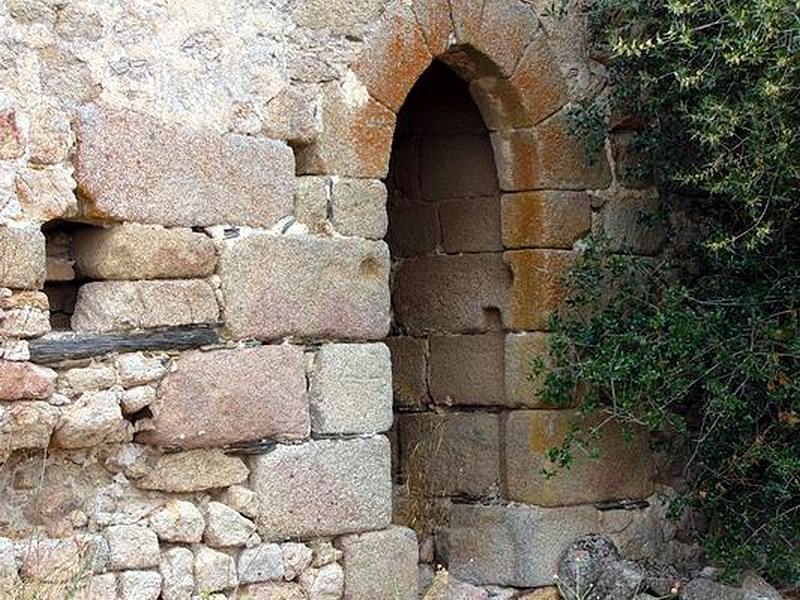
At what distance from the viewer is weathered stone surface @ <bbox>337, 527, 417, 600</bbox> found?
19.2 feet

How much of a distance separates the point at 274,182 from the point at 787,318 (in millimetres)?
2324

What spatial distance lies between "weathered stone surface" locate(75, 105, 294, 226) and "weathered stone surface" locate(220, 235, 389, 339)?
142 mm

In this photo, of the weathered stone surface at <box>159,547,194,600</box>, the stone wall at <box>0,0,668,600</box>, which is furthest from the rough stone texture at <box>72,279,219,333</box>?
the weathered stone surface at <box>159,547,194,600</box>

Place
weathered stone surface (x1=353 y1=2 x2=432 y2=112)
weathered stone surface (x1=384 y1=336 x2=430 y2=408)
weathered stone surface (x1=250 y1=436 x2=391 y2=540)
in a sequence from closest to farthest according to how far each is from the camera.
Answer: weathered stone surface (x1=250 y1=436 x2=391 y2=540) → weathered stone surface (x1=353 y1=2 x2=432 y2=112) → weathered stone surface (x1=384 y1=336 x2=430 y2=408)

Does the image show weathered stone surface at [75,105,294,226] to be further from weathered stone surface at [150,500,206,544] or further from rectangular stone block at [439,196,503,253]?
rectangular stone block at [439,196,503,253]

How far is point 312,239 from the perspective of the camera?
582 centimetres

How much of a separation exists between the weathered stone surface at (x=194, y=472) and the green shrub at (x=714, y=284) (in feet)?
5.35

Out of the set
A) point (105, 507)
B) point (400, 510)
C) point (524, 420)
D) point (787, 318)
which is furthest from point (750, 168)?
point (105, 507)

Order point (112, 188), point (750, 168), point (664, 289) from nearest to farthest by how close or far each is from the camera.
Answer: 1. point (112, 188)
2. point (750, 168)
3. point (664, 289)

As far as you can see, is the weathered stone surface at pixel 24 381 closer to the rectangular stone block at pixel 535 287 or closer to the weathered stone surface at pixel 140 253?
the weathered stone surface at pixel 140 253

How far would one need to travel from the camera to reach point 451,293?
23.6 ft

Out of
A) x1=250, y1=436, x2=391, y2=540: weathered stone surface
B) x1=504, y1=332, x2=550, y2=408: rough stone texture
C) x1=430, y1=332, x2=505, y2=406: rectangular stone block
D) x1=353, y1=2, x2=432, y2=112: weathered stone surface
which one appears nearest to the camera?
x1=250, y1=436, x2=391, y2=540: weathered stone surface

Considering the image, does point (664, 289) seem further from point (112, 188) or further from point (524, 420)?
point (112, 188)

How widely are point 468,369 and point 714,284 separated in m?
1.27
